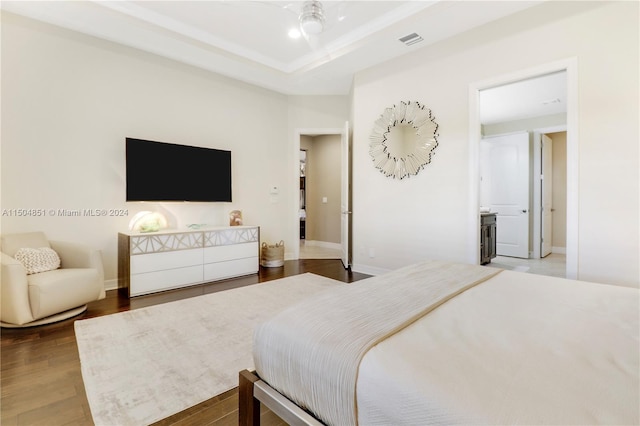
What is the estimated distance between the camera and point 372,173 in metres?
4.28

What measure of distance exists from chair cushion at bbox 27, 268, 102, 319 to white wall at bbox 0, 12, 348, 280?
924 mm

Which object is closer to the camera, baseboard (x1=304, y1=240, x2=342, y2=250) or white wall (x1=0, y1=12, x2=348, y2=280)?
white wall (x1=0, y1=12, x2=348, y2=280)

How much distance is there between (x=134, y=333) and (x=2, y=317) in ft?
3.47

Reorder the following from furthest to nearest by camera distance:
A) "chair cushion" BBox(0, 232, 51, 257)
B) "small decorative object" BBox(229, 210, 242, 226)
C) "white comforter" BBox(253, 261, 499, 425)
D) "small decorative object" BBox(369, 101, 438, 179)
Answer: "small decorative object" BBox(229, 210, 242, 226) < "small decorative object" BBox(369, 101, 438, 179) < "chair cushion" BBox(0, 232, 51, 257) < "white comforter" BBox(253, 261, 499, 425)

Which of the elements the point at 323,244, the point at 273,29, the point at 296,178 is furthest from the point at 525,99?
the point at 323,244

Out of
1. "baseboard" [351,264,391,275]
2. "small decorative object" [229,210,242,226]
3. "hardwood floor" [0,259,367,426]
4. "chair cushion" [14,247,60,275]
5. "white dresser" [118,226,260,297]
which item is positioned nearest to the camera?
"hardwood floor" [0,259,367,426]

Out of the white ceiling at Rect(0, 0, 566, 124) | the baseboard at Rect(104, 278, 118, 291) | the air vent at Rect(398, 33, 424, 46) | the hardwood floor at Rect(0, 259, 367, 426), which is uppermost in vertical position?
the white ceiling at Rect(0, 0, 566, 124)

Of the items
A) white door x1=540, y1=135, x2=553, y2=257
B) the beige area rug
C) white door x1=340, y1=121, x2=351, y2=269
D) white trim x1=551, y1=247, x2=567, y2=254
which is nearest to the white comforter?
the beige area rug

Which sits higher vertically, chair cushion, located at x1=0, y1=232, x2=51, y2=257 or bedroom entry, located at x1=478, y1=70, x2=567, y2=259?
bedroom entry, located at x1=478, y1=70, x2=567, y2=259

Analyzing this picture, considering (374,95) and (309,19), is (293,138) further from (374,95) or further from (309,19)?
(309,19)

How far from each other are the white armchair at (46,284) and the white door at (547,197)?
276 inches

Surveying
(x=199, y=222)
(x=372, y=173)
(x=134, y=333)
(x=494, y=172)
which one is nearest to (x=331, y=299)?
(x=134, y=333)

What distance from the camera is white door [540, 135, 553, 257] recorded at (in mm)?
5871

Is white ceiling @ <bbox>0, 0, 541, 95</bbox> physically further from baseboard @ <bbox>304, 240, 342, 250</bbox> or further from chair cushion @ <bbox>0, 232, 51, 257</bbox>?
baseboard @ <bbox>304, 240, 342, 250</bbox>
